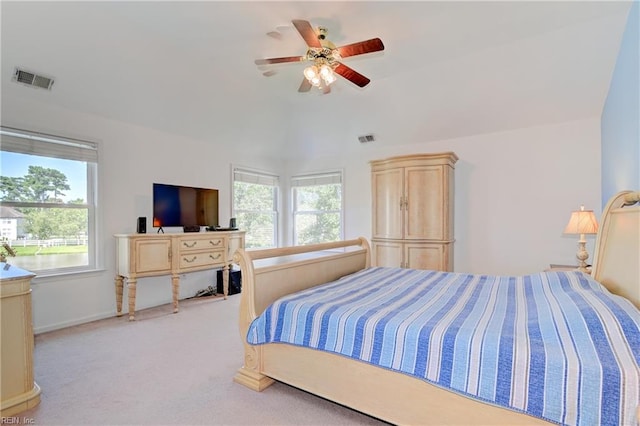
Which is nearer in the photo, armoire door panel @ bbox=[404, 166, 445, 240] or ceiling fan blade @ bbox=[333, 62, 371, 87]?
ceiling fan blade @ bbox=[333, 62, 371, 87]

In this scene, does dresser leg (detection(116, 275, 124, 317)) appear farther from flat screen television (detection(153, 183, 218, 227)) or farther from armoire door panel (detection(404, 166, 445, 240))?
armoire door panel (detection(404, 166, 445, 240))

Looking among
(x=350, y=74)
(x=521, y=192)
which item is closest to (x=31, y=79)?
(x=350, y=74)

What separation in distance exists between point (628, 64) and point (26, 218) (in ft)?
18.7

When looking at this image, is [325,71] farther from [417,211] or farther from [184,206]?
[184,206]

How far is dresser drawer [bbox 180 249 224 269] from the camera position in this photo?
412 centimetres

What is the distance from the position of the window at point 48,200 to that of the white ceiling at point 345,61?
0.50 m

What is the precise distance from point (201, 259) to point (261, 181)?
215 centimetres

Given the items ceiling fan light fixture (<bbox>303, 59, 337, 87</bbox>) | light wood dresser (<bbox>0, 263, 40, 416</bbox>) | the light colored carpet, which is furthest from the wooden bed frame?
ceiling fan light fixture (<bbox>303, 59, 337, 87</bbox>)

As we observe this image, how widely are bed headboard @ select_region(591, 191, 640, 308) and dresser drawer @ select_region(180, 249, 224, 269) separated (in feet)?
13.3

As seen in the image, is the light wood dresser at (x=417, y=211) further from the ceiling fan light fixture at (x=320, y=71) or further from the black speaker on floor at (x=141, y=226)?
the black speaker on floor at (x=141, y=226)

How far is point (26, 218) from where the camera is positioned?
335 centimetres

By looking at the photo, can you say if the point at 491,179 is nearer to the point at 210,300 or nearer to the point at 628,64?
the point at 628,64

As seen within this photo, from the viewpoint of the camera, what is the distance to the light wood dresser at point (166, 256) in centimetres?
370

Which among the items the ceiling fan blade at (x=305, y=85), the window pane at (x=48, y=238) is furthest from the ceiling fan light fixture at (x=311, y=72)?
the window pane at (x=48, y=238)
